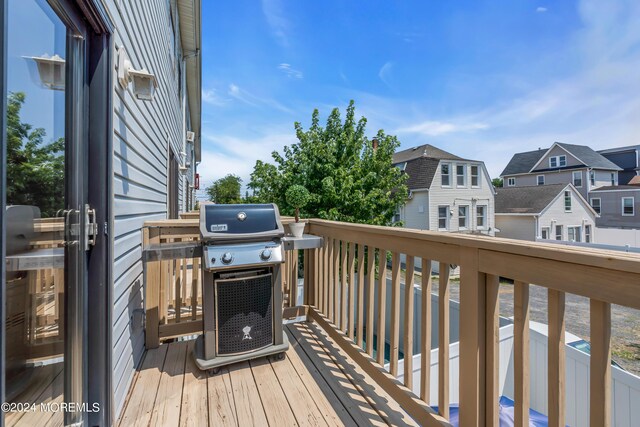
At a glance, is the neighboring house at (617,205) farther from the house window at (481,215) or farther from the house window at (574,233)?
the house window at (481,215)

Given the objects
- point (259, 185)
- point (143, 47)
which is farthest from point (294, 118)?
point (143, 47)

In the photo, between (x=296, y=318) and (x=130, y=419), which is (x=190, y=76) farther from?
(x=130, y=419)

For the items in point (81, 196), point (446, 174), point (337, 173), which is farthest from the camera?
point (446, 174)

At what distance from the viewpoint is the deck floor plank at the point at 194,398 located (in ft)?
5.68

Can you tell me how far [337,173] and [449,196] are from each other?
795 cm

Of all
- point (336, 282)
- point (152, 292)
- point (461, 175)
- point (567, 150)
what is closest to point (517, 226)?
point (461, 175)

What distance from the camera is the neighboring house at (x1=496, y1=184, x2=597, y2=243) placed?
16.5 meters

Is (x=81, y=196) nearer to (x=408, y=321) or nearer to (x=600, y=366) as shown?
(x=408, y=321)

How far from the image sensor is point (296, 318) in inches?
124

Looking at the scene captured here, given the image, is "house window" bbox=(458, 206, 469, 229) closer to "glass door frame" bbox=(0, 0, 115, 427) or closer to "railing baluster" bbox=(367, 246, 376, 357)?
"railing baluster" bbox=(367, 246, 376, 357)

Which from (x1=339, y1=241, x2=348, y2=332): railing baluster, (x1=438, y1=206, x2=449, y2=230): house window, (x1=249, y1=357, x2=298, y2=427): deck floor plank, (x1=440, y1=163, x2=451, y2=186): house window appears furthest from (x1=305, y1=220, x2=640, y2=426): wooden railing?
(x1=440, y1=163, x2=451, y2=186): house window

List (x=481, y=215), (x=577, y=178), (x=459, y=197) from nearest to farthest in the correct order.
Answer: (x=459, y=197), (x=481, y=215), (x=577, y=178)

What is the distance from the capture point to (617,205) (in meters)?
21.3

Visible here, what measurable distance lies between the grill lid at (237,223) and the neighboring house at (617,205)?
91.6 feet
